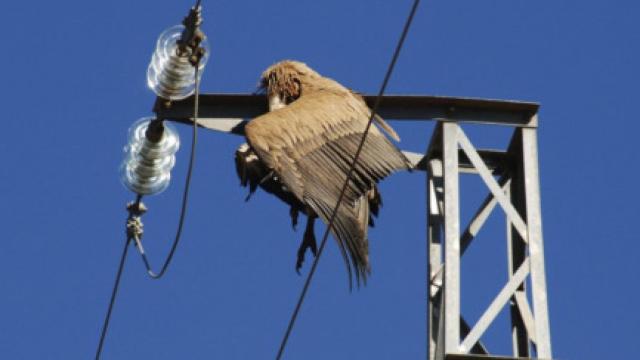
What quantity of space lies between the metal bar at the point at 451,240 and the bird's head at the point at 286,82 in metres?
1.30

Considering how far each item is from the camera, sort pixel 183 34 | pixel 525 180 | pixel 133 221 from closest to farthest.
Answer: pixel 183 34
pixel 525 180
pixel 133 221

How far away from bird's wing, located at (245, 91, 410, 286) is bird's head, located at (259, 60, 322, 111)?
9.3 inches

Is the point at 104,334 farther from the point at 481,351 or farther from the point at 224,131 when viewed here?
the point at 481,351

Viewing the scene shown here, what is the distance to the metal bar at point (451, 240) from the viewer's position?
1186 centimetres

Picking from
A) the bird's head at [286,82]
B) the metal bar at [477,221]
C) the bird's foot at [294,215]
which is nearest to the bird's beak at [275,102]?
the bird's head at [286,82]

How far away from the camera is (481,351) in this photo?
12.3 meters

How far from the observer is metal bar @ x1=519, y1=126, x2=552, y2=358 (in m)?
12.1

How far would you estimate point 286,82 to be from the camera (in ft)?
45.4

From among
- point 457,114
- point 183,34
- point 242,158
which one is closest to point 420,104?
point 457,114

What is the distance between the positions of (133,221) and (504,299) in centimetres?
291

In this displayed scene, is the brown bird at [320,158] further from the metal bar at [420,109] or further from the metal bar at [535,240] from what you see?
the metal bar at [535,240]

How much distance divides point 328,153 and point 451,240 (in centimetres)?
119

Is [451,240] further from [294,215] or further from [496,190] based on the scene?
[294,215]

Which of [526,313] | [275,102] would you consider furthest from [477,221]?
[275,102]
